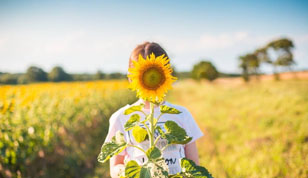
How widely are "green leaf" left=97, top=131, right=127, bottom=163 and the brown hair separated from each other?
0.63 meters

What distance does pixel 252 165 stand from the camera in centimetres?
411

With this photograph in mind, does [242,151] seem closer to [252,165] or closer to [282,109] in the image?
[252,165]

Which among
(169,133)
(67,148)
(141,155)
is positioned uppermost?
(169,133)

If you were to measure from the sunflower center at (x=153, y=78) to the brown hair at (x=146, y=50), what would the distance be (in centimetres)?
40

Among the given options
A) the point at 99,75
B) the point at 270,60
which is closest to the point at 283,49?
the point at 270,60

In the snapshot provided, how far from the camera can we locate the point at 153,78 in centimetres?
115

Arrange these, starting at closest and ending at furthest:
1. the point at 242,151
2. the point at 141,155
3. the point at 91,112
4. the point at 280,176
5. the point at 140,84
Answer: the point at 140,84
the point at 141,155
the point at 280,176
the point at 242,151
the point at 91,112

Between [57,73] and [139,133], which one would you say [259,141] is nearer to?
[139,133]

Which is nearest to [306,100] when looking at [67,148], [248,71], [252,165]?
[252,165]

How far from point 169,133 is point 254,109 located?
834 centimetres

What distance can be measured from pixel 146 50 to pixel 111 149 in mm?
743

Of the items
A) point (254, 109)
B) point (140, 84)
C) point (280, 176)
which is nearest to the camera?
point (140, 84)

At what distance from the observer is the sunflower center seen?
1.15 m

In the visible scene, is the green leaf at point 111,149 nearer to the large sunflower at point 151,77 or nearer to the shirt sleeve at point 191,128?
the large sunflower at point 151,77
